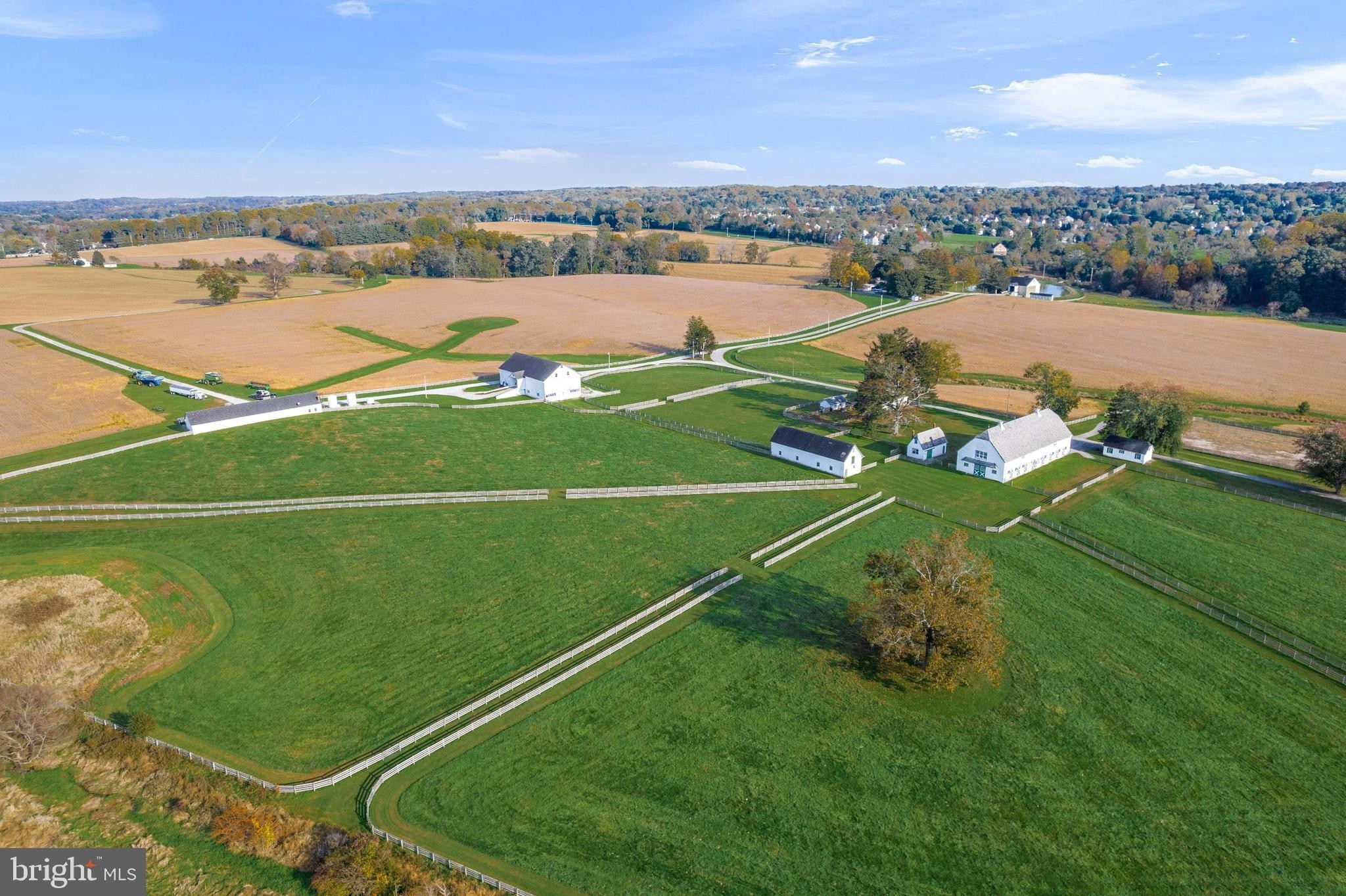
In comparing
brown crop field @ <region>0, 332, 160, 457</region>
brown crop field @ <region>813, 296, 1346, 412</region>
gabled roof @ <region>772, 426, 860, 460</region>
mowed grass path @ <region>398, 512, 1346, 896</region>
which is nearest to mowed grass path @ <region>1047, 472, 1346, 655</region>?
mowed grass path @ <region>398, 512, 1346, 896</region>

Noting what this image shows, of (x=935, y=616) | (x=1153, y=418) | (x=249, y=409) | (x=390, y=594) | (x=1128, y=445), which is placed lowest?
(x=390, y=594)

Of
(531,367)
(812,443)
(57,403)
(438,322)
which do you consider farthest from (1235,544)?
(438,322)

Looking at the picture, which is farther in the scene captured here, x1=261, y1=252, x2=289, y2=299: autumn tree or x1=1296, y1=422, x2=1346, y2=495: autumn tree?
x1=261, y1=252, x2=289, y2=299: autumn tree

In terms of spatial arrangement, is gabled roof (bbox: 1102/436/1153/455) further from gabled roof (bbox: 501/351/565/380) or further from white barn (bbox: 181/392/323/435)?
white barn (bbox: 181/392/323/435)

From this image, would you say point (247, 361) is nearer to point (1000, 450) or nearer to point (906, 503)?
point (906, 503)

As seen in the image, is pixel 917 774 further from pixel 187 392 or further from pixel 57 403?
pixel 57 403

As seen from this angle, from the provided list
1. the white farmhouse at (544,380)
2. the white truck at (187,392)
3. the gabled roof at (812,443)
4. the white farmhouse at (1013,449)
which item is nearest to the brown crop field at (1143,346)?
the white farmhouse at (1013,449)
